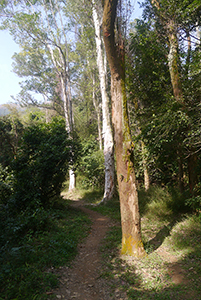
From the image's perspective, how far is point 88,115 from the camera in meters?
22.0

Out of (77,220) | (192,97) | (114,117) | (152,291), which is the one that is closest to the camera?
(152,291)

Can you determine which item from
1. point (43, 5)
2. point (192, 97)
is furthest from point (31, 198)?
point (43, 5)

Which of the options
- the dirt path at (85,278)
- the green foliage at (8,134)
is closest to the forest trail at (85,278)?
the dirt path at (85,278)

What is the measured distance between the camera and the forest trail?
339 centimetres

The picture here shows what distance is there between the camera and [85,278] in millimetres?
3904

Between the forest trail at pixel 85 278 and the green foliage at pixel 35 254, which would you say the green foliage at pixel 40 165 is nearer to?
the green foliage at pixel 35 254

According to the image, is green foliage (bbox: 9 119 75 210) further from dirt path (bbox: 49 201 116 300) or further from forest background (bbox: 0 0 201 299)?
dirt path (bbox: 49 201 116 300)

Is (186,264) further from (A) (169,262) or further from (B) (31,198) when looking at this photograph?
(B) (31,198)

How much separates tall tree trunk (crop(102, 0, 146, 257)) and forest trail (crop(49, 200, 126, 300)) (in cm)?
77

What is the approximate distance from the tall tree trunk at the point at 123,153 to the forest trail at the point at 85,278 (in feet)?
2.52

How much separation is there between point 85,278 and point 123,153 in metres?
2.60

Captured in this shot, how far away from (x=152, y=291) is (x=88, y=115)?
1966 centimetres

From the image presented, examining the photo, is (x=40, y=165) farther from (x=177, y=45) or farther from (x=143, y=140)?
(x=177, y=45)

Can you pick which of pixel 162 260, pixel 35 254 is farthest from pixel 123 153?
pixel 35 254
